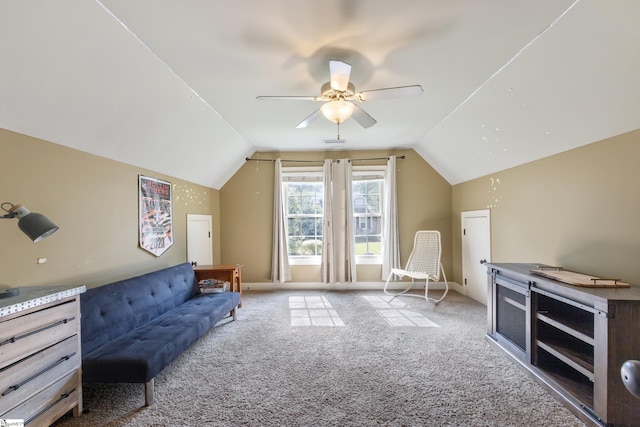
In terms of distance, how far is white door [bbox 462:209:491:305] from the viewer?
4.18 meters

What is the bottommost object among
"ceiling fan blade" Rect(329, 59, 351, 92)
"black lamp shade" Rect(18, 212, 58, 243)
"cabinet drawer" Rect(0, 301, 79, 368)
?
"cabinet drawer" Rect(0, 301, 79, 368)

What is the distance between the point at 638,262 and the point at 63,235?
4.27m

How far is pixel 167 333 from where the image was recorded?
2344 mm

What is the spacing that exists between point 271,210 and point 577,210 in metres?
4.17

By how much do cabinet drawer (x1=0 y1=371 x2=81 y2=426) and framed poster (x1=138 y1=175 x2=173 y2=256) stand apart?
1.59 metres

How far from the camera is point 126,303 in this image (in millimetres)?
2480

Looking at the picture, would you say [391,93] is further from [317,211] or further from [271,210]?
[271,210]

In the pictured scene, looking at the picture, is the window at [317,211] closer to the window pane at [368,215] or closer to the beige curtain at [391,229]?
the window pane at [368,215]

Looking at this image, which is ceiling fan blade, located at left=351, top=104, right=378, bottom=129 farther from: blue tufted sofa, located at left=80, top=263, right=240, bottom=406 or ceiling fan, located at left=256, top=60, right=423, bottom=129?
blue tufted sofa, located at left=80, top=263, right=240, bottom=406

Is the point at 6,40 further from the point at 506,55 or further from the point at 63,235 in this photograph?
the point at 506,55

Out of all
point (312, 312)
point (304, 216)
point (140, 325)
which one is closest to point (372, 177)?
point (304, 216)

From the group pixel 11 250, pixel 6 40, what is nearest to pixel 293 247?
pixel 11 250

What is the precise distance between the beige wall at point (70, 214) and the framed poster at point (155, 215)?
82mm

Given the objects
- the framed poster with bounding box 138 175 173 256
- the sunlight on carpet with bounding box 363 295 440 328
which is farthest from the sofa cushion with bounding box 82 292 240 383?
the sunlight on carpet with bounding box 363 295 440 328
